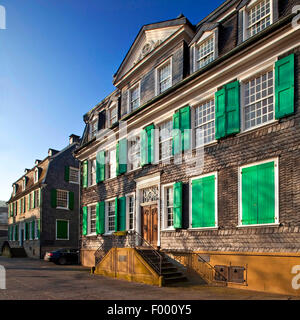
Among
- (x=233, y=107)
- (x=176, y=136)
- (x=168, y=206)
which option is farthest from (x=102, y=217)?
(x=233, y=107)

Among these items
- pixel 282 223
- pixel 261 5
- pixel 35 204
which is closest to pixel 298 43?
pixel 261 5

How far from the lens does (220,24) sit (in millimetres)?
12961

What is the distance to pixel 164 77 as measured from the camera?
625 inches

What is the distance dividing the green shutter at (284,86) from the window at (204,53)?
3.36m

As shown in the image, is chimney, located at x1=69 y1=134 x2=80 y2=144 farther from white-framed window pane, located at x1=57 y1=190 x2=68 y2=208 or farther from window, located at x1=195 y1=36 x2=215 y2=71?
window, located at x1=195 y1=36 x2=215 y2=71

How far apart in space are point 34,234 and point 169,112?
73.3 ft

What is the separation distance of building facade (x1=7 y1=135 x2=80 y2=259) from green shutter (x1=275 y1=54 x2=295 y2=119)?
24730mm

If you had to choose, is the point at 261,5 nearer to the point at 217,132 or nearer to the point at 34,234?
the point at 217,132

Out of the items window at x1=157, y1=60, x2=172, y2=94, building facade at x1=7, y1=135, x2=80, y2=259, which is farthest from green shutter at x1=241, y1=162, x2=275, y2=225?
building facade at x1=7, y1=135, x2=80, y2=259

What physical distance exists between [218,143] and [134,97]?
24.2ft

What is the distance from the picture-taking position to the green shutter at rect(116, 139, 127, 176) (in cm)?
1773

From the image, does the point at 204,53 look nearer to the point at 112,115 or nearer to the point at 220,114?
the point at 220,114

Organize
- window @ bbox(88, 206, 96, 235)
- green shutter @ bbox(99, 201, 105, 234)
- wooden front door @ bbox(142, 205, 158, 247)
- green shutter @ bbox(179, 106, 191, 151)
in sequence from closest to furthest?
green shutter @ bbox(179, 106, 191, 151) < wooden front door @ bbox(142, 205, 158, 247) < green shutter @ bbox(99, 201, 105, 234) < window @ bbox(88, 206, 96, 235)

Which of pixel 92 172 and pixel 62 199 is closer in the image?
pixel 92 172
